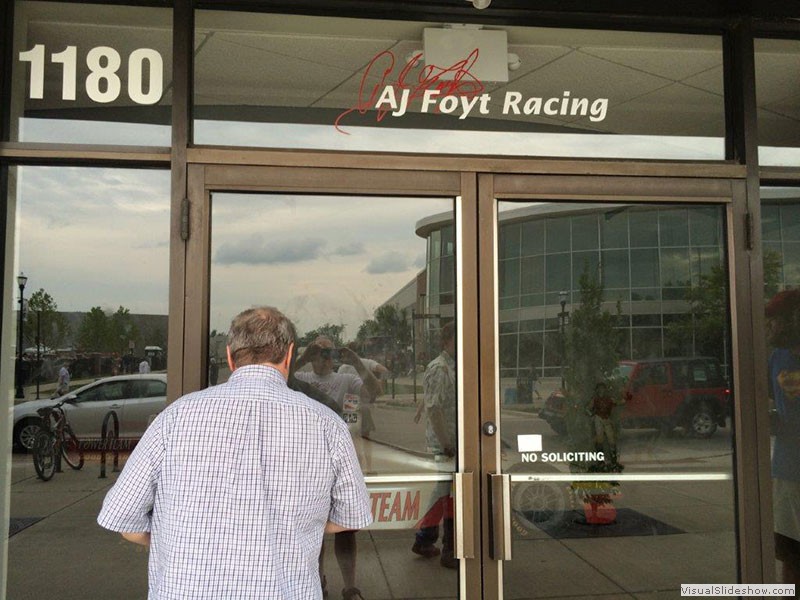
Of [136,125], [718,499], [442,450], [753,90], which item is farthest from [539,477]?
[136,125]

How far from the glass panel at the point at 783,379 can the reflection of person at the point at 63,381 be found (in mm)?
3499

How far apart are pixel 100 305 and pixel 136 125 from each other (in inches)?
34.6

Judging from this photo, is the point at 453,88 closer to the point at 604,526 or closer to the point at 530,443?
the point at 530,443

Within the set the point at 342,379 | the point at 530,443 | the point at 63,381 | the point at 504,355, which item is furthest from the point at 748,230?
the point at 63,381

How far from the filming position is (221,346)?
10.9 ft

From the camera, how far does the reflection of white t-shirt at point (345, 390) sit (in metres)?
3.50

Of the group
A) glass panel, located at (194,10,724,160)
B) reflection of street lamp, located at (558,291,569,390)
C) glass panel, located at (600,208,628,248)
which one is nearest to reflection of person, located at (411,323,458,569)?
reflection of street lamp, located at (558,291,569,390)

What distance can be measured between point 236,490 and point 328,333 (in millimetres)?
1512

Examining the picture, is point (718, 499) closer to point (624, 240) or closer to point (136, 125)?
point (624, 240)

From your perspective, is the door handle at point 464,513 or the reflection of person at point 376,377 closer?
the door handle at point 464,513

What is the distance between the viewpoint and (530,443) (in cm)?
356

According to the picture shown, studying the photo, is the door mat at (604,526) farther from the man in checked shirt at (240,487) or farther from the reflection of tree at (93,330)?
the reflection of tree at (93,330)

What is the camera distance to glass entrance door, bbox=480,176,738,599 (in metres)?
3.55
